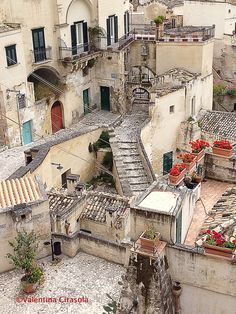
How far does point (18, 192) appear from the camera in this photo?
1812 centimetres

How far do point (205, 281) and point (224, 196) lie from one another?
458 centimetres

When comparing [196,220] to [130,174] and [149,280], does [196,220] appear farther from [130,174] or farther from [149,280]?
[130,174]


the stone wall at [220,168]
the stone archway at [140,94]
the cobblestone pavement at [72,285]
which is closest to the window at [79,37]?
the stone archway at [140,94]

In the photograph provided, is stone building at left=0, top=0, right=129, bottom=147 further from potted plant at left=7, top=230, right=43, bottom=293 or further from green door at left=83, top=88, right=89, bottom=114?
potted plant at left=7, top=230, right=43, bottom=293

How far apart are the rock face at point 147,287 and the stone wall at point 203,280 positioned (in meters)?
0.34

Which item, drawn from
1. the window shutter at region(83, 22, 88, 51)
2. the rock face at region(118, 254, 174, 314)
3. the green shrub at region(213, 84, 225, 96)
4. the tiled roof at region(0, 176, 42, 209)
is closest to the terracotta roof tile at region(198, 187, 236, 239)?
the rock face at region(118, 254, 174, 314)

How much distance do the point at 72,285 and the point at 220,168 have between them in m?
6.84

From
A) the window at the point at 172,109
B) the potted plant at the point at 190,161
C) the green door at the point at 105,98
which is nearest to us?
the potted plant at the point at 190,161

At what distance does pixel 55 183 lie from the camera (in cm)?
2870

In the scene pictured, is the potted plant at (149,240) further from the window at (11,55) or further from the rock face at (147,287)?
the window at (11,55)

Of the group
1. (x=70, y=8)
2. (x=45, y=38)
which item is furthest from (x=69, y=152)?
(x=70, y=8)

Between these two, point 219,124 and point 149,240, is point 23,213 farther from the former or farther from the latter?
point 219,124

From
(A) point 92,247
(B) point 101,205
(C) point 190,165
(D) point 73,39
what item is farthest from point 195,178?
(D) point 73,39

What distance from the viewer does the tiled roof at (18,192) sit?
17.4 m
